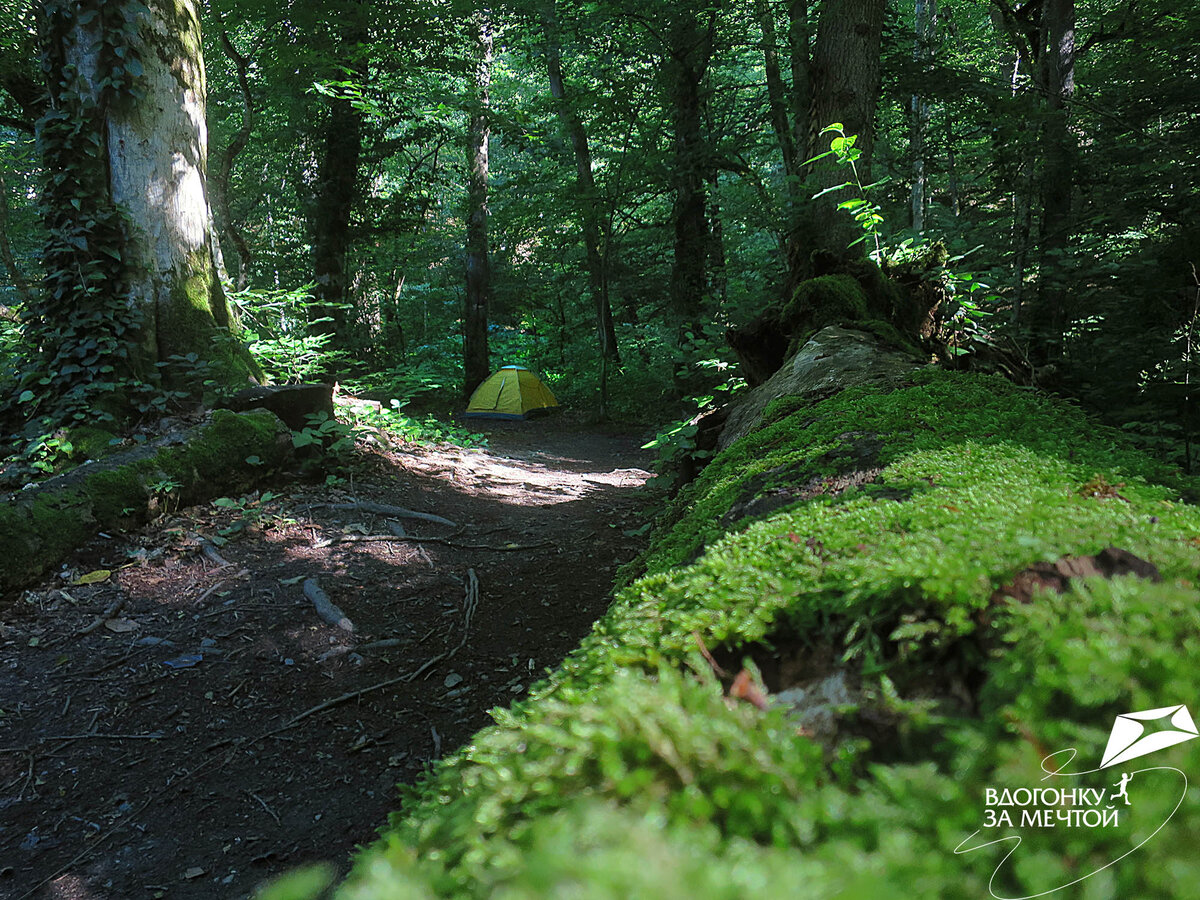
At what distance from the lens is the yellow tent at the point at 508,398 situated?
15.5m

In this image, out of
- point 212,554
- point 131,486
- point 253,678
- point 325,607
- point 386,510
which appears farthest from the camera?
point 386,510

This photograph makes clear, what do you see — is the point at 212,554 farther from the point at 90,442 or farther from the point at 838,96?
the point at 838,96

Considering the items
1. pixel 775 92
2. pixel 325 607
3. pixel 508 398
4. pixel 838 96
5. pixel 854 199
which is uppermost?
pixel 775 92

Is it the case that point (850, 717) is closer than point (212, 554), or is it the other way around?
point (850, 717)

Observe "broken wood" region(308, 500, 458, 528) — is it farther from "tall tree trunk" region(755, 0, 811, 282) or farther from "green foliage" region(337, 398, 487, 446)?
"tall tree trunk" region(755, 0, 811, 282)

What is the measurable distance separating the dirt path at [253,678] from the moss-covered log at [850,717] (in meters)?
2.01

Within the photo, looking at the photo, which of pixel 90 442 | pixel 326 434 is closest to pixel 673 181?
pixel 326 434

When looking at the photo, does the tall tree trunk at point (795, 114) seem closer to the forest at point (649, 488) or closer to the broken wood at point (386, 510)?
the forest at point (649, 488)

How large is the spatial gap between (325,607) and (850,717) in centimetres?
405

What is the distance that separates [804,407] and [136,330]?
630 cm

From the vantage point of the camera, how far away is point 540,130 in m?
13.4

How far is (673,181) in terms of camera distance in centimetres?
1399

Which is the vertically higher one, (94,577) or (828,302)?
(828,302)

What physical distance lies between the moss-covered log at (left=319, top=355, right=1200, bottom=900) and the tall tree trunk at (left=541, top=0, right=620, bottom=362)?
44.7ft
